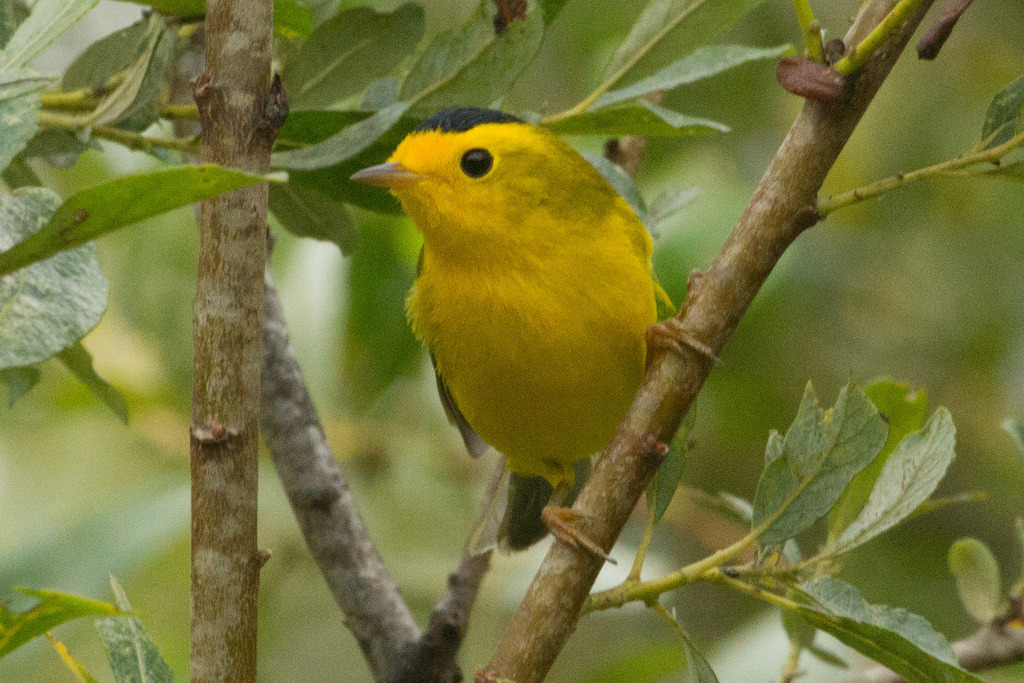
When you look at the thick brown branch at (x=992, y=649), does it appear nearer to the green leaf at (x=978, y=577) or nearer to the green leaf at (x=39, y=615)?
the green leaf at (x=978, y=577)

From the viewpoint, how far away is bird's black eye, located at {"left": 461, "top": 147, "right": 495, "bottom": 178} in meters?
2.42

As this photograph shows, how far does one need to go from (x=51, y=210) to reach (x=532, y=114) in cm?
96

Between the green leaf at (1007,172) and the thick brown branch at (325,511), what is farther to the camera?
the thick brown branch at (325,511)

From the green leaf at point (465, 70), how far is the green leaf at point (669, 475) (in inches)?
24.5

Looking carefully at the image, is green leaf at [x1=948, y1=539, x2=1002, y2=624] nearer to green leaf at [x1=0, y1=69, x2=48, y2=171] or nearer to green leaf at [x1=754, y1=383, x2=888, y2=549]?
green leaf at [x1=754, y1=383, x2=888, y2=549]

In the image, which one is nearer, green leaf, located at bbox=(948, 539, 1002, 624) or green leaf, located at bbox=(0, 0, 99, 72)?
green leaf, located at bbox=(0, 0, 99, 72)

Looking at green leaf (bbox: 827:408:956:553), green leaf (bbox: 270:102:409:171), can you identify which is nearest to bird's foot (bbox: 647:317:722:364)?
green leaf (bbox: 827:408:956:553)

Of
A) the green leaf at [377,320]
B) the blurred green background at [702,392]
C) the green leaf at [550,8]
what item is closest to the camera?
the green leaf at [550,8]

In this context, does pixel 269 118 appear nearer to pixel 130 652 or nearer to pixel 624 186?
pixel 130 652

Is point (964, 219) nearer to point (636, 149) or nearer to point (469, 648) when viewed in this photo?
point (636, 149)

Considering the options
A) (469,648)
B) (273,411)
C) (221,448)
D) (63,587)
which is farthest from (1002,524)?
(221,448)

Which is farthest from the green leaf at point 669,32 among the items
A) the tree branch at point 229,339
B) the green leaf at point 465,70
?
the tree branch at point 229,339

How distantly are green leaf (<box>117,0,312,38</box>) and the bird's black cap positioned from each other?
0.51 metres

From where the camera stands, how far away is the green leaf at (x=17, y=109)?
1143 mm
